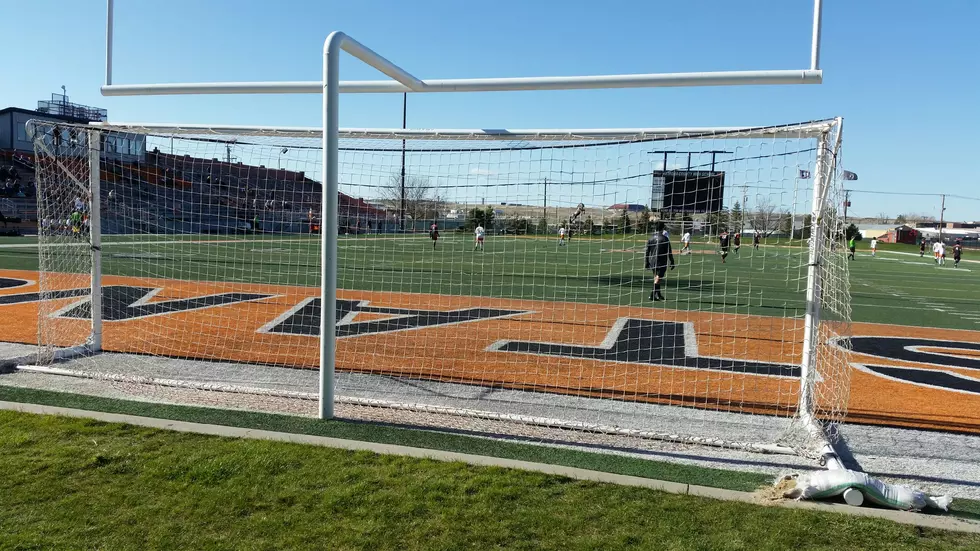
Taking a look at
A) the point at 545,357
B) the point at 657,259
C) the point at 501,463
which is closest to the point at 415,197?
the point at 545,357

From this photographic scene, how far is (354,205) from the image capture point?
884cm

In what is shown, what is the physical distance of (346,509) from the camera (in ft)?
11.8

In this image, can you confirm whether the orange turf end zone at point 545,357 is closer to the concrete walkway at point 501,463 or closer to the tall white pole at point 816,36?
the concrete walkway at point 501,463

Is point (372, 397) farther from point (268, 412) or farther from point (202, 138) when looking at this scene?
point (202, 138)

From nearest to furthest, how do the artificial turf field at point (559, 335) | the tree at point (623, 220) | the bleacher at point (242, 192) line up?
the artificial turf field at point (559, 335) < the tree at point (623, 220) < the bleacher at point (242, 192)

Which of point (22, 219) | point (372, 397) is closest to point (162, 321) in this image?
point (372, 397)

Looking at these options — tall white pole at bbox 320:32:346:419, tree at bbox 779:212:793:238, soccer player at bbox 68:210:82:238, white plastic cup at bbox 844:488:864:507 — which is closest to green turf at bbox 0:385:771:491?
tall white pole at bbox 320:32:346:419

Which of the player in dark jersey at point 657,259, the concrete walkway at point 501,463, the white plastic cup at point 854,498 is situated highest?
the player in dark jersey at point 657,259

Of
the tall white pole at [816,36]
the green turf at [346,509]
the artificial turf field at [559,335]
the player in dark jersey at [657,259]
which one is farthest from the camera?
the player in dark jersey at [657,259]

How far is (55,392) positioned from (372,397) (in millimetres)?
2847

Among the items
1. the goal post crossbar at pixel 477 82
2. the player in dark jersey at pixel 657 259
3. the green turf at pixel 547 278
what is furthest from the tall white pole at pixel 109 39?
the player in dark jersey at pixel 657 259

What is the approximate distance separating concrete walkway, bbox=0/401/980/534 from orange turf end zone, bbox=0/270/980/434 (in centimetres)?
230

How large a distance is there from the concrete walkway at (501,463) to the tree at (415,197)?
378 cm

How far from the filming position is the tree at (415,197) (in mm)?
8028
